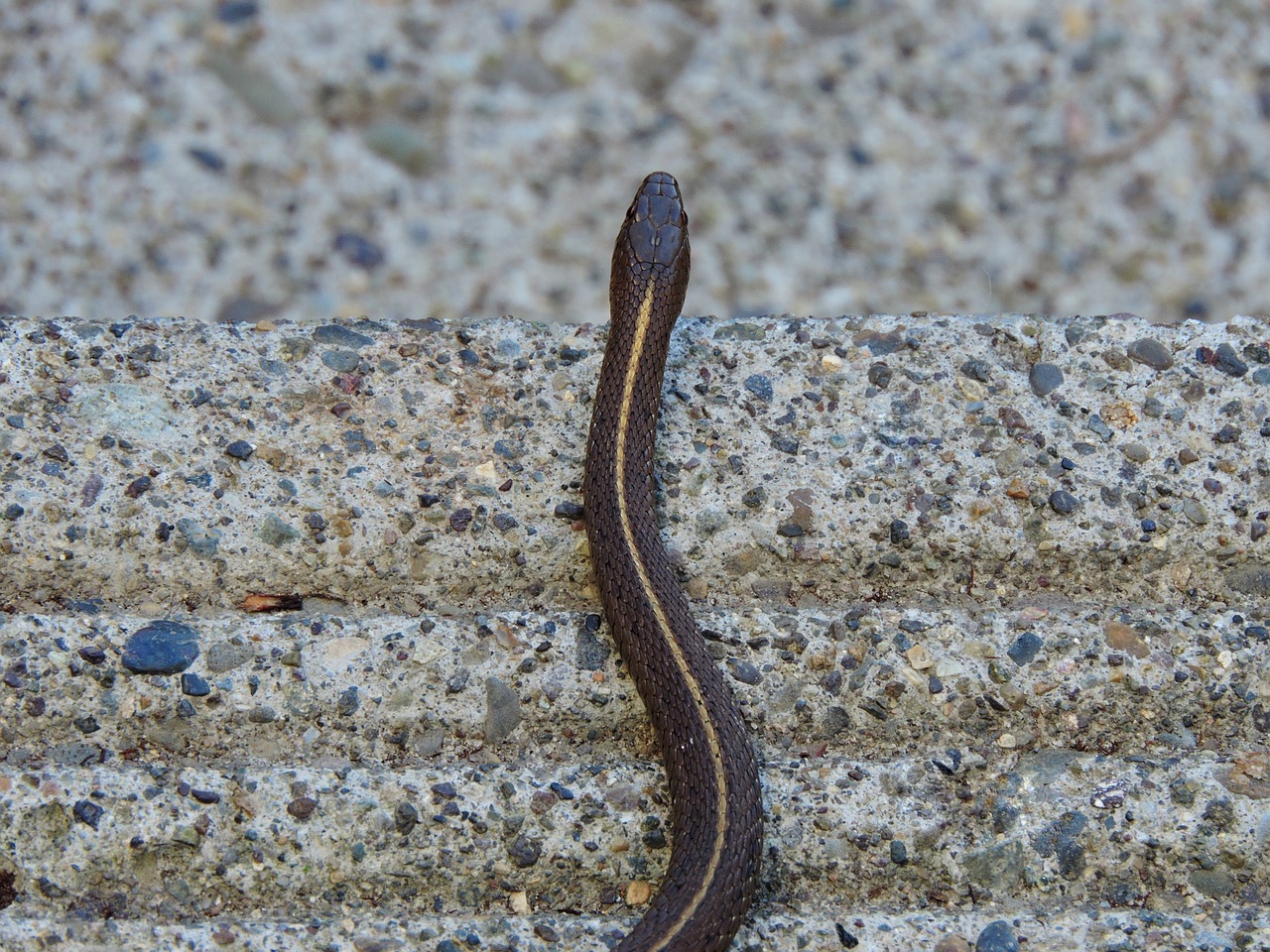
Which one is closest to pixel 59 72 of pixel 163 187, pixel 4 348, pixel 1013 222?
pixel 163 187

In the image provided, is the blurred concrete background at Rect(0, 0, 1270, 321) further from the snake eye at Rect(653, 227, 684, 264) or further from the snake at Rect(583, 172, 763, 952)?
the snake at Rect(583, 172, 763, 952)

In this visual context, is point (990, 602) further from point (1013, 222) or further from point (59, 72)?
point (59, 72)

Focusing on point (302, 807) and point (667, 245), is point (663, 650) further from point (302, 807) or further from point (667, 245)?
point (667, 245)

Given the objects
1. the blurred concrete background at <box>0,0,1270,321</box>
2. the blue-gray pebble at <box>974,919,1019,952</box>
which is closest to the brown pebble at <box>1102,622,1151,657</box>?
the blue-gray pebble at <box>974,919,1019,952</box>

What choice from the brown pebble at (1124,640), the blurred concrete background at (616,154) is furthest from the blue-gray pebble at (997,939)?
the blurred concrete background at (616,154)

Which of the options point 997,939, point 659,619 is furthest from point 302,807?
point 997,939
